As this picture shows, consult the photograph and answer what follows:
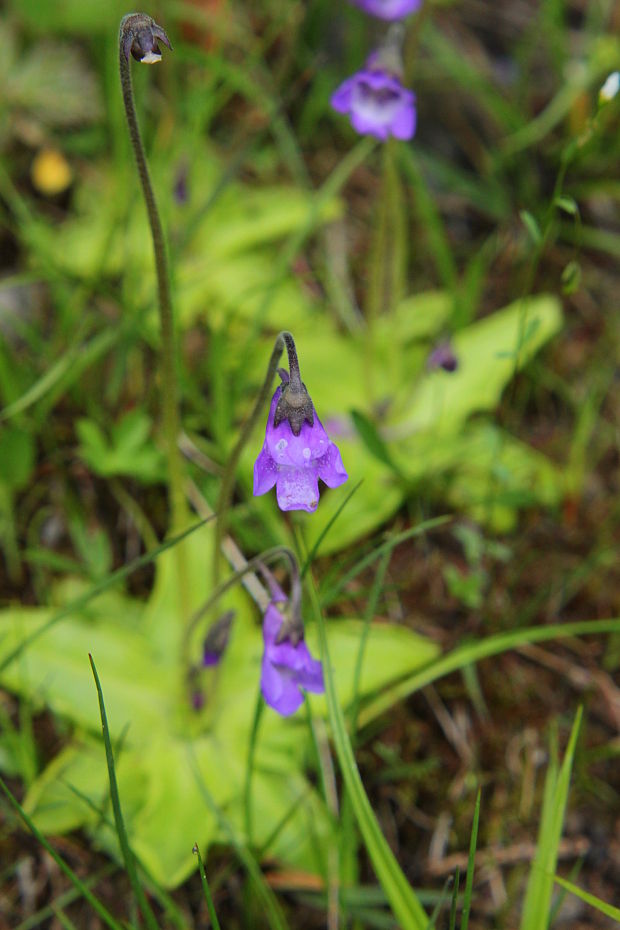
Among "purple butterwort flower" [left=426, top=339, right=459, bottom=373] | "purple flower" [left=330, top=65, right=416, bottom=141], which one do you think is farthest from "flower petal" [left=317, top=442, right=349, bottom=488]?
"purple butterwort flower" [left=426, top=339, right=459, bottom=373]

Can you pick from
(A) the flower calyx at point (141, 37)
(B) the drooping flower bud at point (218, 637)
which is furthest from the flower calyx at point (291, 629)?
(A) the flower calyx at point (141, 37)

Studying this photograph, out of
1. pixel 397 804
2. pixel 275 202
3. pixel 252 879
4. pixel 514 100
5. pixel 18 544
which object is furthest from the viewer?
pixel 514 100

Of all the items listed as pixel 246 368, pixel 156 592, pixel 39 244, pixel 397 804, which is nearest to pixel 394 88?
pixel 246 368

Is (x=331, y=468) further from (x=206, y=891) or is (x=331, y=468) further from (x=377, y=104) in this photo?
(x=377, y=104)

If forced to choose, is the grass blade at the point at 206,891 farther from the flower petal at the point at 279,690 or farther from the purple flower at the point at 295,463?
the purple flower at the point at 295,463

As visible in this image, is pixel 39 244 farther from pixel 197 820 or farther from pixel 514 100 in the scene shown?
pixel 514 100

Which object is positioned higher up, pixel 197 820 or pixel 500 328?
pixel 500 328

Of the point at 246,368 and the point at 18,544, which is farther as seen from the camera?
the point at 246,368

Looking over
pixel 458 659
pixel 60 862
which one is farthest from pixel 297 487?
pixel 458 659
